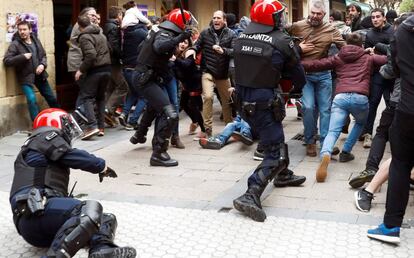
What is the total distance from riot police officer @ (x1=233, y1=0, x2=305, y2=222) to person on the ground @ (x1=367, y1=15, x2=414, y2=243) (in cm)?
103

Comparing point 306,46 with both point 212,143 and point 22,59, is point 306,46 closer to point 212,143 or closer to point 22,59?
point 212,143

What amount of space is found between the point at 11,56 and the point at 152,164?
2905mm

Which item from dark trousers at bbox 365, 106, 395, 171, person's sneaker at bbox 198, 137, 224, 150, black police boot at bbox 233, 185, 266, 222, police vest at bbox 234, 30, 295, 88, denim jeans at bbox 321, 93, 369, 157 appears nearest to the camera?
black police boot at bbox 233, 185, 266, 222

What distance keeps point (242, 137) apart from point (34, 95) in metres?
3.19

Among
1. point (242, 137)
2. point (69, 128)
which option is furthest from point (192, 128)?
point (69, 128)

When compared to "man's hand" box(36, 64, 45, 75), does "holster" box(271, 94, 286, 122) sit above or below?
above

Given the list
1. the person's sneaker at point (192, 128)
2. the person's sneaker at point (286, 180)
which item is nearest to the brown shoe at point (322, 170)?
the person's sneaker at point (286, 180)

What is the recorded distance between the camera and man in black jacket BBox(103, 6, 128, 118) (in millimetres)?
9438

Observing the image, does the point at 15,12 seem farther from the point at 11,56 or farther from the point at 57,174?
the point at 57,174

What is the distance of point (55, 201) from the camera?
12.7 ft

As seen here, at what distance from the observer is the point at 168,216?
495 centimetres

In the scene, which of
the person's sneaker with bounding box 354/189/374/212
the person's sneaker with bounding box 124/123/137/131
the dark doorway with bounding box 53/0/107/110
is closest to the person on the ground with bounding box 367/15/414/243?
the person's sneaker with bounding box 354/189/374/212

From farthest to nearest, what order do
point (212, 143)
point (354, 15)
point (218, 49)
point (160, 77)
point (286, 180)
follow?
1. point (354, 15)
2. point (218, 49)
3. point (212, 143)
4. point (160, 77)
5. point (286, 180)

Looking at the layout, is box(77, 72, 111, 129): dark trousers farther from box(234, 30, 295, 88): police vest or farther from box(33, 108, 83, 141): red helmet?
box(33, 108, 83, 141): red helmet
